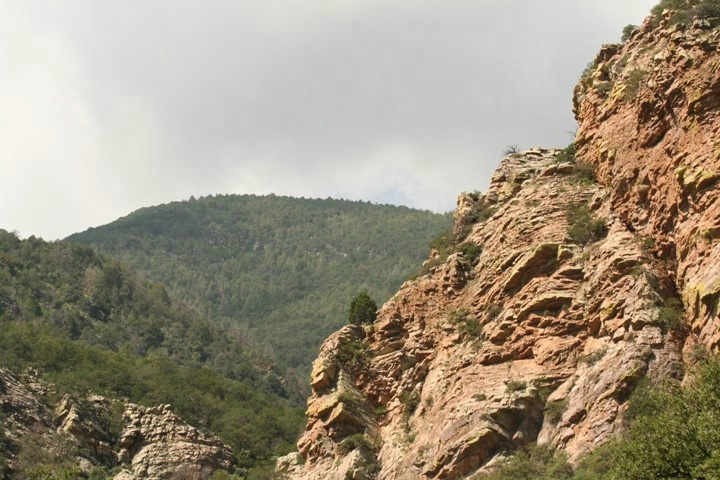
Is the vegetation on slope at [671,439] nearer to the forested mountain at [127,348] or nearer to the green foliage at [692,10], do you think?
the green foliage at [692,10]

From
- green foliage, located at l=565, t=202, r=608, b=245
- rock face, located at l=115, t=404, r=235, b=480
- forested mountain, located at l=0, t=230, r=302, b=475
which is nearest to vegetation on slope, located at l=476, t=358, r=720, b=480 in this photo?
green foliage, located at l=565, t=202, r=608, b=245

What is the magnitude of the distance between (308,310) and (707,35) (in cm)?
16377

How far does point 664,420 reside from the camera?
24172 millimetres

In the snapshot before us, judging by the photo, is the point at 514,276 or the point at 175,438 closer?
the point at 514,276

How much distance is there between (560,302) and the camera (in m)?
37.6

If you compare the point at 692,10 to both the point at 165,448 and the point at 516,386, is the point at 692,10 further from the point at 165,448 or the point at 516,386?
the point at 165,448

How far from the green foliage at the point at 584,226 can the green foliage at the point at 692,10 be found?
9.04m

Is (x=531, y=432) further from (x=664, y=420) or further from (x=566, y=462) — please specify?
(x=664, y=420)

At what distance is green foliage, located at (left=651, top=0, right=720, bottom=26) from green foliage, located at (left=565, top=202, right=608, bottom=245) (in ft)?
29.7

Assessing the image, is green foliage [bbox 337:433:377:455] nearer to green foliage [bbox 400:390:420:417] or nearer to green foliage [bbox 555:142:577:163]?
green foliage [bbox 400:390:420:417]

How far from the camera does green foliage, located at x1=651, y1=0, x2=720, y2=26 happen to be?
121ft

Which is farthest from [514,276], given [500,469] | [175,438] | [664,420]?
[175,438]

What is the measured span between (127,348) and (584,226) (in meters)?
83.9

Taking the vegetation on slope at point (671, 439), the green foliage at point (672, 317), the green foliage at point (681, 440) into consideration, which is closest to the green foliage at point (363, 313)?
the green foliage at point (672, 317)
